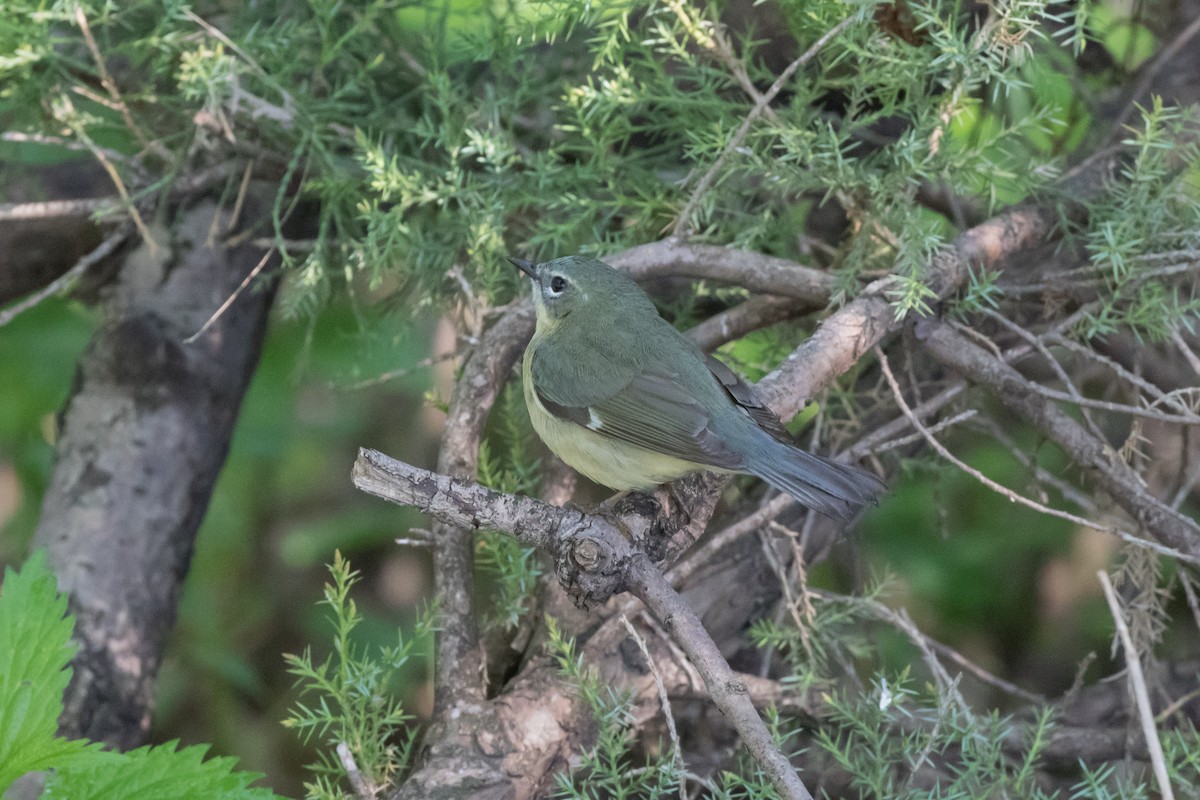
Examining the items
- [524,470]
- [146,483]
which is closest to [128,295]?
[146,483]

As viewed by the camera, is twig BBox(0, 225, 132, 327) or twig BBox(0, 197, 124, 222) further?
twig BBox(0, 197, 124, 222)

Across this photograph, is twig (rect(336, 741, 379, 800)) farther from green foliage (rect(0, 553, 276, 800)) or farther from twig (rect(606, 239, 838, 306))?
twig (rect(606, 239, 838, 306))

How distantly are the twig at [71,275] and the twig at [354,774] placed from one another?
149 centimetres

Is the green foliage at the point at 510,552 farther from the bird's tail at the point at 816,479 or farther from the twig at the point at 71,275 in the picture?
the twig at the point at 71,275

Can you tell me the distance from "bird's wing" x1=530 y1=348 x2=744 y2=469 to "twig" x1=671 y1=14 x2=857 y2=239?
1.24ft

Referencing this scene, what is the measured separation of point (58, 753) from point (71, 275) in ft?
4.52

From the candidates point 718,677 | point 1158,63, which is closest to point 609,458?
point 718,677

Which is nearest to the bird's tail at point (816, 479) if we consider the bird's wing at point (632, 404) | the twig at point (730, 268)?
the bird's wing at point (632, 404)

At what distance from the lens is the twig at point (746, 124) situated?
2281 mm

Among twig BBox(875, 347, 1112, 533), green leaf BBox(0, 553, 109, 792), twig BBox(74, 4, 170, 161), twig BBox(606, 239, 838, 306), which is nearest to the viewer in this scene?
green leaf BBox(0, 553, 109, 792)

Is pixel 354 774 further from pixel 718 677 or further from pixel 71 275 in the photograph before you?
pixel 71 275

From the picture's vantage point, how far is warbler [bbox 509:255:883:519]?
235 cm

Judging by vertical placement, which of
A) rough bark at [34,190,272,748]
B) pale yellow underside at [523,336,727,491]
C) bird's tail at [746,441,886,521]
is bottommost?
rough bark at [34,190,272,748]

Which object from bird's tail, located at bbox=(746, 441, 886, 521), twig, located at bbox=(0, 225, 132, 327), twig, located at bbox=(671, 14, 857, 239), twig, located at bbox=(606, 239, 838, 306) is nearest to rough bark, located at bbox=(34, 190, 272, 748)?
twig, located at bbox=(0, 225, 132, 327)
